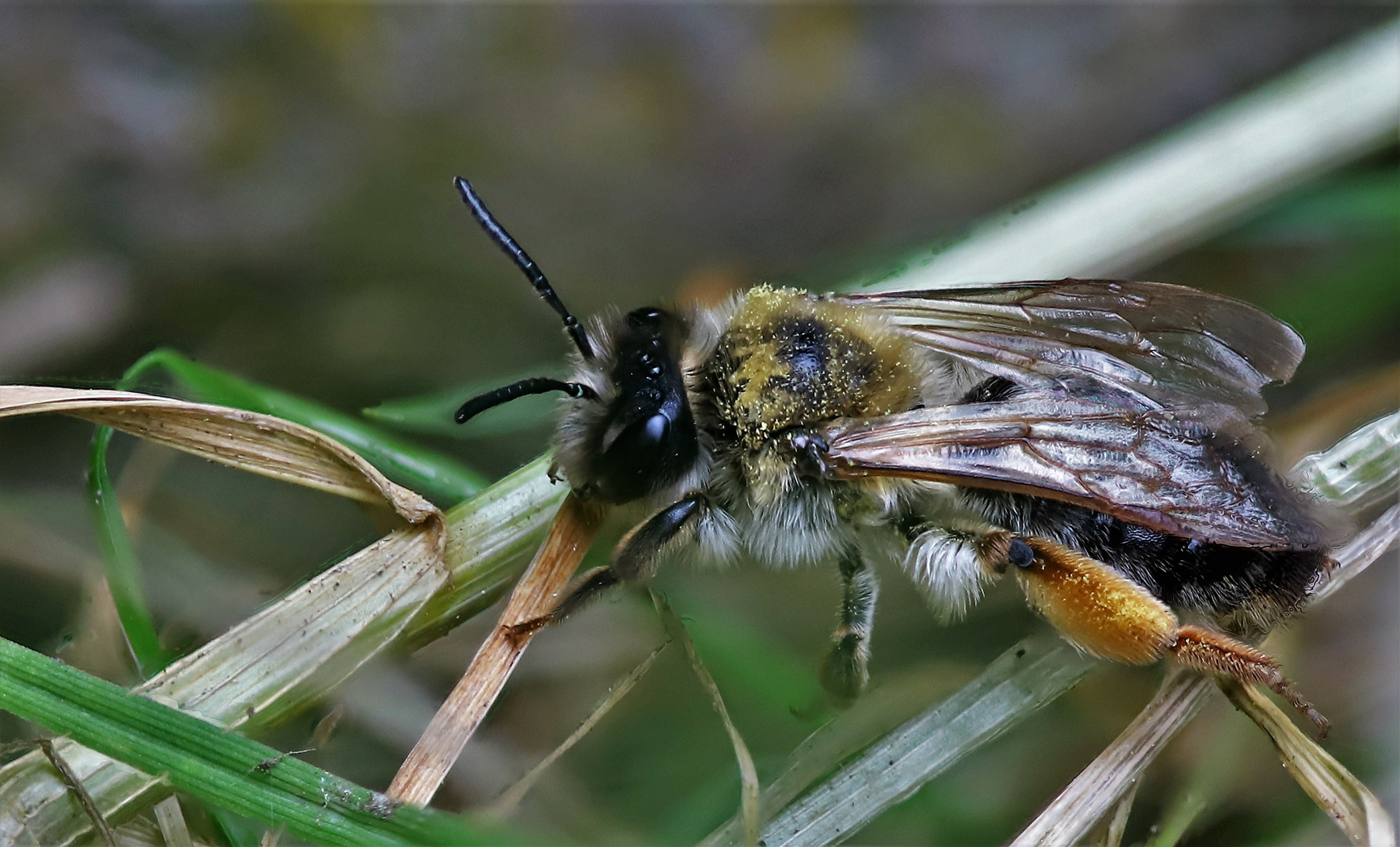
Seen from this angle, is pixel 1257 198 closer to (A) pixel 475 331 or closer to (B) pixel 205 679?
(A) pixel 475 331

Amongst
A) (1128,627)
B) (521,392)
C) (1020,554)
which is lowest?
(1128,627)

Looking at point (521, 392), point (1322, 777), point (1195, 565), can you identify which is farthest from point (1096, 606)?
point (521, 392)

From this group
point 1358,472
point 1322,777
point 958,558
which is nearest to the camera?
point 1322,777

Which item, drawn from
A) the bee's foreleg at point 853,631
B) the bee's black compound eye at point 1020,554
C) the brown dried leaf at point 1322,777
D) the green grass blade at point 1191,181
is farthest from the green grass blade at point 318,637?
the brown dried leaf at point 1322,777

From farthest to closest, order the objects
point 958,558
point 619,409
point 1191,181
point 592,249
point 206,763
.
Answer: point 592,249 → point 1191,181 → point 958,558 → point 619,409 → point 206,763

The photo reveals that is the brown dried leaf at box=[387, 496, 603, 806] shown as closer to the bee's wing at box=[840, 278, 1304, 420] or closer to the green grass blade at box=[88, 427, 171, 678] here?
the green grass blade at box=[88, 427, 171, 678]

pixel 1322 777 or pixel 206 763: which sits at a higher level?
pixel 206 763

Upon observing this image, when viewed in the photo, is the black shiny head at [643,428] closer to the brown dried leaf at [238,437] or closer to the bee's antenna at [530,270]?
the bee's antenna at [530,270]

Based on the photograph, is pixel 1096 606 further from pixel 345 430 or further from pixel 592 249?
pixel 592 249

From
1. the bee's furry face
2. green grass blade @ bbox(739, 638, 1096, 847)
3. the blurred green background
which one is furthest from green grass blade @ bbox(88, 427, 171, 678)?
green grass blade @ bbox(739, 638, 1096, 847)
